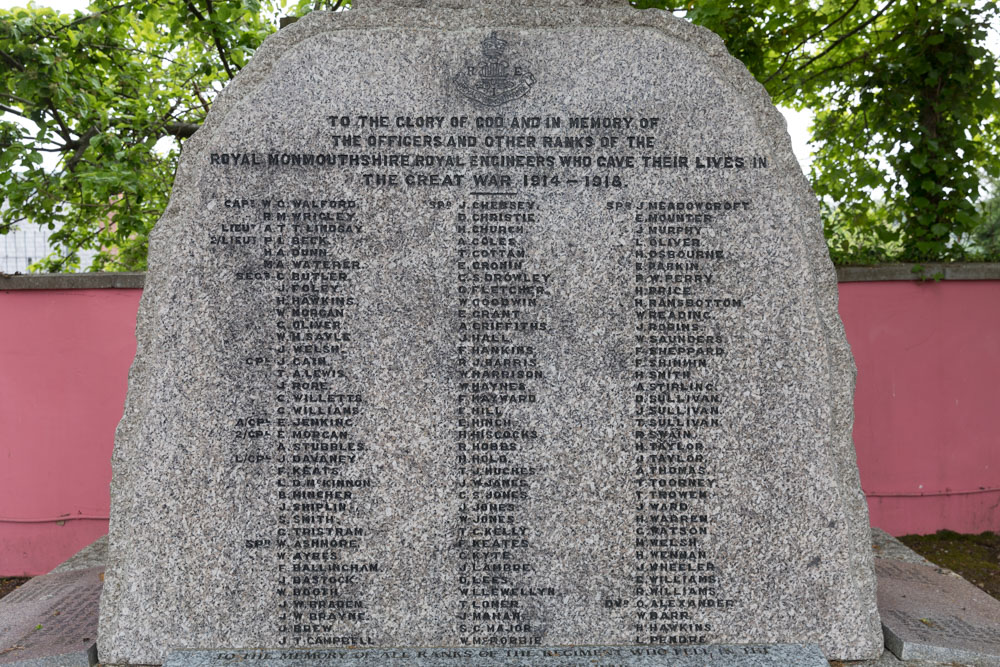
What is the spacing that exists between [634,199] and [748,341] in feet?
3.16

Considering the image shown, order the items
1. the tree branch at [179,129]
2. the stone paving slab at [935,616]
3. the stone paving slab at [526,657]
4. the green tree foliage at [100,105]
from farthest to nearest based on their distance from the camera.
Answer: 1. the tree branch at [179,129]
2. the green tree foliage at [100,105]
3. the stone paving slab at [935,616]
4. the stone paving slab at [526,657]

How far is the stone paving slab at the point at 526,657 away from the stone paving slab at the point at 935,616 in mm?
546

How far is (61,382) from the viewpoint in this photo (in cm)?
604

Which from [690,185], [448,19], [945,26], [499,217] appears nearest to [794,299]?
[690,185]

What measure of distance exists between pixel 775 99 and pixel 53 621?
728 cm

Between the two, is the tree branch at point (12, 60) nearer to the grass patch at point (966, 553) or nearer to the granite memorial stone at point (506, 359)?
the granite memorial stone at point (506, 359)

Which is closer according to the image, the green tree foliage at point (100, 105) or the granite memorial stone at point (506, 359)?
the granite memorial stone at point (506, 359)

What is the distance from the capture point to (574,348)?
3.96 meters

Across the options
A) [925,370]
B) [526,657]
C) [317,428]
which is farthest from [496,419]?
[925,370]

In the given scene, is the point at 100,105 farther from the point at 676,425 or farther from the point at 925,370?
the point at 925,370

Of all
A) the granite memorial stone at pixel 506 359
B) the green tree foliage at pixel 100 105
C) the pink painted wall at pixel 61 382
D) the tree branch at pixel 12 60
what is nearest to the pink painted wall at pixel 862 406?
the pink painted wall at pixel 61 382

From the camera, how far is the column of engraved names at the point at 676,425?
3973 millimetres

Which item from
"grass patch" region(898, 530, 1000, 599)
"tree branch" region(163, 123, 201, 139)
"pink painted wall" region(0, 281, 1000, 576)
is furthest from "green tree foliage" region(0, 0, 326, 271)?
"grass patch" region(898, 530, 1000, 599)

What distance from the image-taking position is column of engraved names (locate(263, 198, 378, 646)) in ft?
12.9
